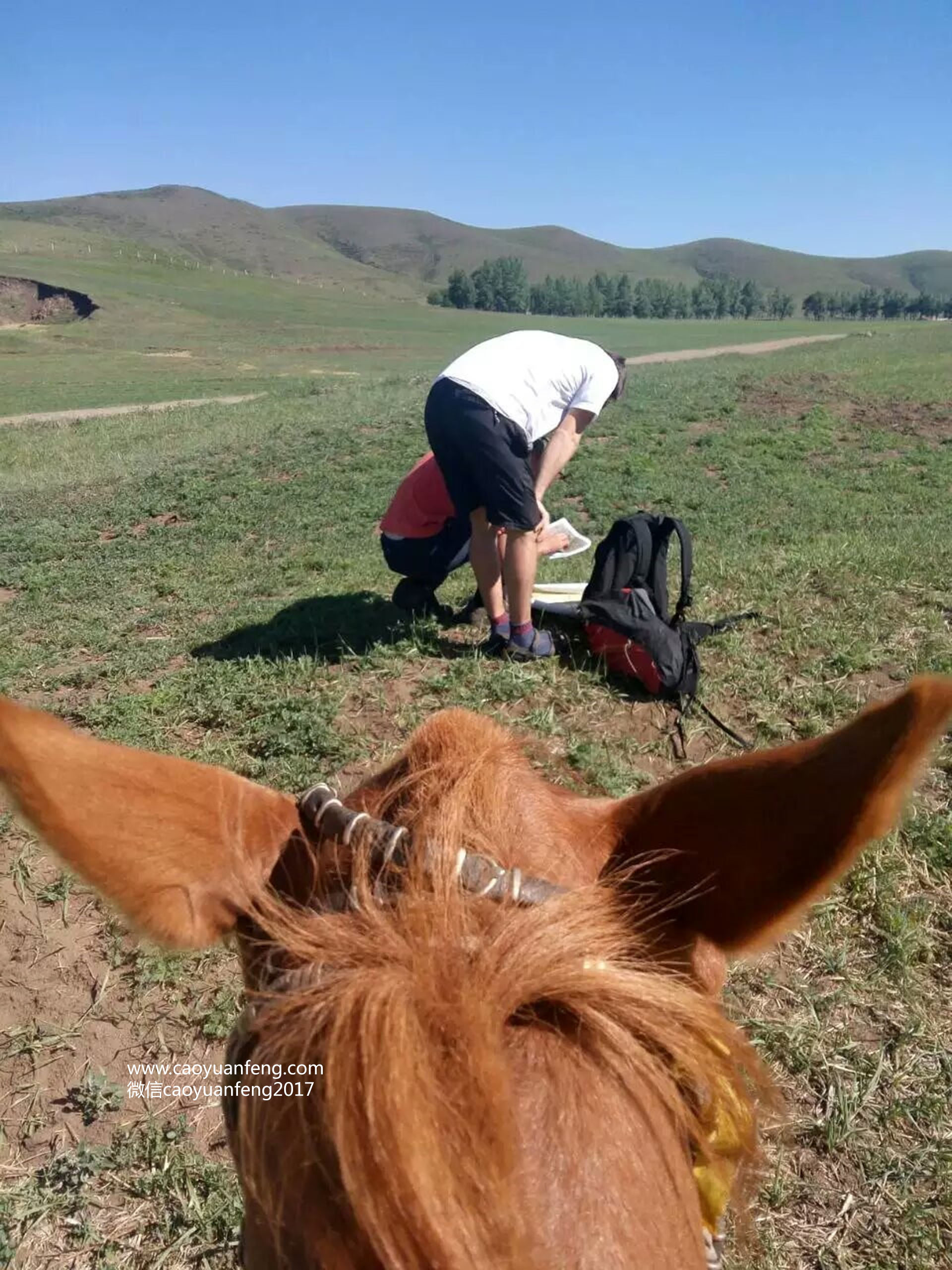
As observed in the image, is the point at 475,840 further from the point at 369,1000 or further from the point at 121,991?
the point at 121,991

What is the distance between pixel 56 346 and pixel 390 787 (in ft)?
157

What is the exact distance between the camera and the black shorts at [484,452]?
148 inches

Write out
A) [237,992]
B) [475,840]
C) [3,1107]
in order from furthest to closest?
1. [237,992]
2. [3,1107]
3. [475,840]

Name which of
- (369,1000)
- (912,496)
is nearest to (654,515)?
(369,1000)

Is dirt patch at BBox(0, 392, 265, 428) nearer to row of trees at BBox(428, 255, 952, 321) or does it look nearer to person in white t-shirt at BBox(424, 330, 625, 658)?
person in white t-shirt at BBox(424, 330, 625, 658)

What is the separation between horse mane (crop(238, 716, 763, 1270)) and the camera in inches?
26.5

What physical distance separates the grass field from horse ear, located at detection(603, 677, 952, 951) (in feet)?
2.52

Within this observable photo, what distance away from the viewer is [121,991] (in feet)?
8.51

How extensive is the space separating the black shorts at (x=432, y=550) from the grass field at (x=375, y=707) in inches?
14.0

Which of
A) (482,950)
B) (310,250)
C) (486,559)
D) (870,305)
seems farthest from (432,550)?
(310,250)

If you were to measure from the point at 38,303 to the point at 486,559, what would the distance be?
6772 cm

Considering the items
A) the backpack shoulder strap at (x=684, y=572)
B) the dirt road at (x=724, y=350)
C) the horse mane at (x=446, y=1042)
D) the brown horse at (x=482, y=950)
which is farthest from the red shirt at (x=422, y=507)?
the dirt road at (x=724, y=350)

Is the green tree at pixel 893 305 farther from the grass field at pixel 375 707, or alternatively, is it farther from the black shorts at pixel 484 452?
the black shorts at pixel 484 452

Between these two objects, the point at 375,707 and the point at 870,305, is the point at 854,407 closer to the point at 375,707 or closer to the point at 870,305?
the point at 375,707
